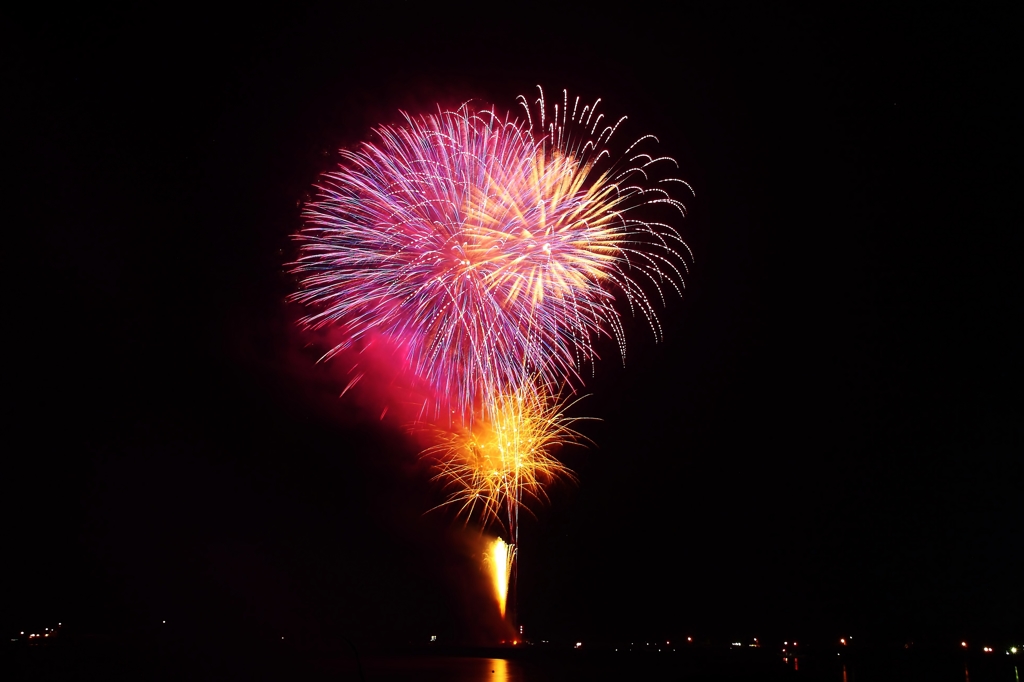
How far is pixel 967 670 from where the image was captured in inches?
1410

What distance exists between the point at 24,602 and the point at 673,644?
4803cm

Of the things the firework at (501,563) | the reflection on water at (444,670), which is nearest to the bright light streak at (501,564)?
the firework at (501,563)

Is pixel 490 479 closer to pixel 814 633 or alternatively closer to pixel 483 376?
pixel 483 376

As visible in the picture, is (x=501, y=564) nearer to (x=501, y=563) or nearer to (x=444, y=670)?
(x=501, y=563)

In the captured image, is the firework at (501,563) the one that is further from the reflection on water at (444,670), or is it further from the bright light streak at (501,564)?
the reflection on water at (444,670)

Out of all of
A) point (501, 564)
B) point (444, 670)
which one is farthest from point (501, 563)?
point (444, 670)

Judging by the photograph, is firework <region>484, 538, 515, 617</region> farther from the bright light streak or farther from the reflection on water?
the reflection on water

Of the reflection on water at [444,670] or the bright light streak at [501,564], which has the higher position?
the bright light streak at [501,564]

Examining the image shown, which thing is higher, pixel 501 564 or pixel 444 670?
pixel 501 564

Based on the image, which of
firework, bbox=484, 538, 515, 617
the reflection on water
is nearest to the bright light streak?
firework, bbox=484, 538, 515, 617

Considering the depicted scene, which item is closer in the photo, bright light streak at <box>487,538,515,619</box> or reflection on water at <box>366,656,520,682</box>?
reflection on water at <box>366,656,520,682</box>

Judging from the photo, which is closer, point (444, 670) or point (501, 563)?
point (444, 670)

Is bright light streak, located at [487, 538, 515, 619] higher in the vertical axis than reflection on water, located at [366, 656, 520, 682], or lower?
higher

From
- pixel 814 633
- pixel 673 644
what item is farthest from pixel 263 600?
pixel 814 633
